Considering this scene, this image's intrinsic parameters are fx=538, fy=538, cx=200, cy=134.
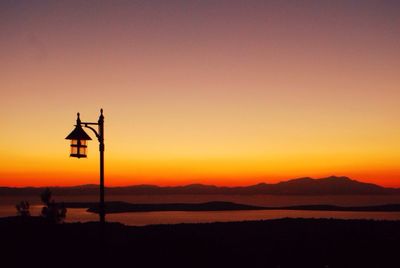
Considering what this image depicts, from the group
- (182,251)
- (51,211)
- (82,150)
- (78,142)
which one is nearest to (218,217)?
(182,251)

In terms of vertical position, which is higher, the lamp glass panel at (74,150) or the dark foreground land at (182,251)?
the lamp glass panel at (74,150)

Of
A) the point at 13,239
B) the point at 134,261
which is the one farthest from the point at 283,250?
the point at 13,239

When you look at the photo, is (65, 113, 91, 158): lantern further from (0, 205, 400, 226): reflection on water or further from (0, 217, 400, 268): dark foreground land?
(0, 205, 400, 226): reflection on water

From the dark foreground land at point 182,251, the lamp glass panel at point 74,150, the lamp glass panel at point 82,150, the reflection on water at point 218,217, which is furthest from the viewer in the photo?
the reflection on water at point 218,217

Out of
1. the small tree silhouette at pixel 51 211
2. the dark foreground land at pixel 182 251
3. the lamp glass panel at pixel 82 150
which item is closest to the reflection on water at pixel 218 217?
the dark foreground land at pixel 182 251

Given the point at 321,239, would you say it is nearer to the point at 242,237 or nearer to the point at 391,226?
the point at 242,237

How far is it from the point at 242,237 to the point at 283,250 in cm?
985

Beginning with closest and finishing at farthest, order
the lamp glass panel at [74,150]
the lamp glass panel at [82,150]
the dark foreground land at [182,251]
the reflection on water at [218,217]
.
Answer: the lamp glass panel at [74,150] → the lamp glass panel at [82,150] → the dark foreground land at [182,251] → the reflection on water at [218,217]

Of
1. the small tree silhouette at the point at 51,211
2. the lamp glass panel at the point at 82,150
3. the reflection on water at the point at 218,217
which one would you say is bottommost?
the reflection on water at the point at 218,217

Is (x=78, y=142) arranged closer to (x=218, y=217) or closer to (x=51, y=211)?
(x=51, y=211)

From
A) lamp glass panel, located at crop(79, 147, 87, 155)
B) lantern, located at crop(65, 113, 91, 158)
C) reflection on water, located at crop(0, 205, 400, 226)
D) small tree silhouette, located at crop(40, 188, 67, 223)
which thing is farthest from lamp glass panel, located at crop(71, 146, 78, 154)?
reflection on water, located at crop(0, 205, 400, 226)

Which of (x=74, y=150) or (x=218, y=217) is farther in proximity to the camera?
(x=218, y=217)

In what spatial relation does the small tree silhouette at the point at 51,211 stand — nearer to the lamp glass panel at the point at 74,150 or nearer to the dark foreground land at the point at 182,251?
the dark foreground land at the point at 182,251

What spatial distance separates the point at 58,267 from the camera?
845 inches
